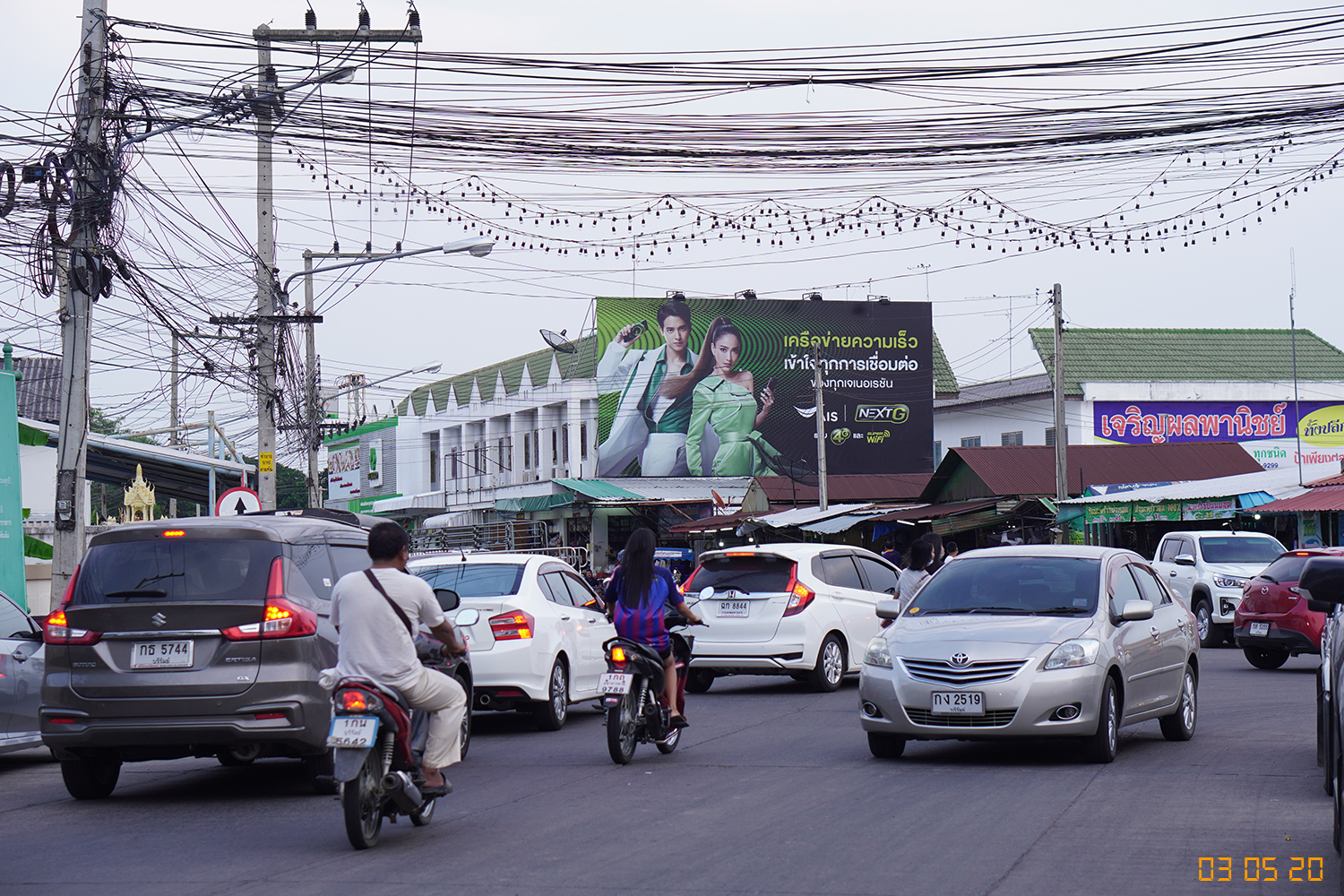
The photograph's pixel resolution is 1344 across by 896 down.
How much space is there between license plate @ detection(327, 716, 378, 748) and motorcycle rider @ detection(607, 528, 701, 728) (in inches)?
155

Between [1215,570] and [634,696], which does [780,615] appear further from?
[1215,570]

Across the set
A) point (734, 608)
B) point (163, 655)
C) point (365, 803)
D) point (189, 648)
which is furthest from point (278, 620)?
point (734, 608)

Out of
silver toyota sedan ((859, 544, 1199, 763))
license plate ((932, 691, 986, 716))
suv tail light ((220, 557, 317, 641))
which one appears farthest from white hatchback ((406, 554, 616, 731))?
license plate ((932, 691, 986, 716))

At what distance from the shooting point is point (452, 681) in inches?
319

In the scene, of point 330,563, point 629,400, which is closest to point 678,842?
point 330,563

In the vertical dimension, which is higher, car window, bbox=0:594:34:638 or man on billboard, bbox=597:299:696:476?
man on billboard, bbox=597:299:696:476

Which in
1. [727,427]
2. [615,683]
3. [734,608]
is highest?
[727,427]

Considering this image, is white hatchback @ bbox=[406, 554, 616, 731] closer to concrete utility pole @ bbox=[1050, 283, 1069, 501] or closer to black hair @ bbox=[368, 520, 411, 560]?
black hair @ bbox=[368, 520, 411, 560]

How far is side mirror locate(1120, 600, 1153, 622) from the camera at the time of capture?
10.7 metres

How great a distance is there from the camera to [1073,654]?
1035cm

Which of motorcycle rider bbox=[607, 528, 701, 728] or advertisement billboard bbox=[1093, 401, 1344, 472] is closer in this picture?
motorcycle rider bbox=[607, 528, 701, 728]

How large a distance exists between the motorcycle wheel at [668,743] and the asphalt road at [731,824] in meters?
0.13

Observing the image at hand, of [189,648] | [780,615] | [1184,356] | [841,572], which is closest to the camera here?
[189,648]

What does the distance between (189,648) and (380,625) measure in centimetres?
205
